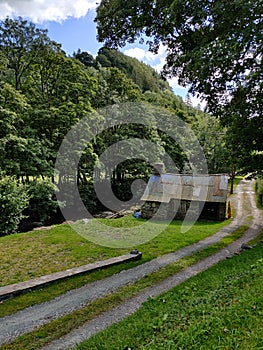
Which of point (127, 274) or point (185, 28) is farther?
point (185, 28)

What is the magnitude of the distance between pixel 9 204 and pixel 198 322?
13.8 meters

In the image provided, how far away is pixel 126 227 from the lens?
1673 centimetres

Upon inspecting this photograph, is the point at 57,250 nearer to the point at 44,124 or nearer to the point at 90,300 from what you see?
the point at 90,300

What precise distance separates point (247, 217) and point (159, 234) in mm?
10824

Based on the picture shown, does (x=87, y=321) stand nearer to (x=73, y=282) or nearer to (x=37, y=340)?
(x=37, y=340)

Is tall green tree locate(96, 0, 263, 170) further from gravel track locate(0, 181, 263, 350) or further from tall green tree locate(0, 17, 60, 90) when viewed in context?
tall green tree locate(0, 17, 60, 90)

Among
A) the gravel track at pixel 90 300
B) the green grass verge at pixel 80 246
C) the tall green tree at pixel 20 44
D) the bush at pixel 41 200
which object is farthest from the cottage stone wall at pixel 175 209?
the tall green tree at pixel 20 44

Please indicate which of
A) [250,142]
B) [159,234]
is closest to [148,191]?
[159,234]

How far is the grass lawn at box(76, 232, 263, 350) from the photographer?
146 inches

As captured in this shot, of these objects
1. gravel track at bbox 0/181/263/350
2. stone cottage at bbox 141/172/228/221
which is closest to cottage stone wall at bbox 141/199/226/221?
stone cottage at bbox 141/172/228/221

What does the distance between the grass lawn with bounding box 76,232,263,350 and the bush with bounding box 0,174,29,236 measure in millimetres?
11803

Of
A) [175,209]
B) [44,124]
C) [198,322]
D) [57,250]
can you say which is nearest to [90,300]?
[198,322]

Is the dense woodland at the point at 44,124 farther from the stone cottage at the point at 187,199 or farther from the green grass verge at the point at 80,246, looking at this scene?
the green grass verge at the point at 80,246

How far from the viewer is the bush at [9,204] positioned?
15.2m
